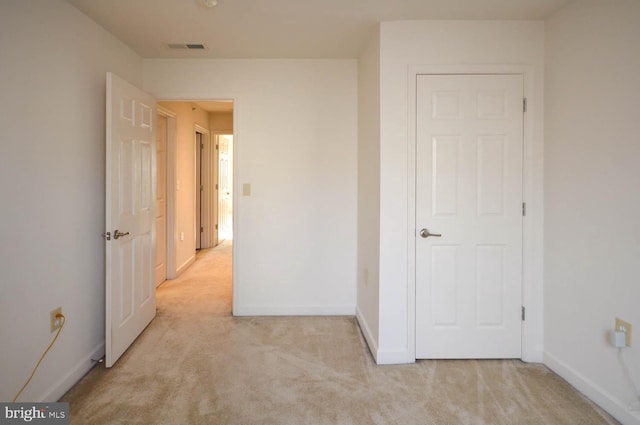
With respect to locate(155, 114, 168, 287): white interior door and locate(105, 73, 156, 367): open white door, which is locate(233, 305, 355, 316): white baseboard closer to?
locate(105, 73, 156, 367): open white door

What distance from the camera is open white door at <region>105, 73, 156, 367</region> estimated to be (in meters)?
2.68

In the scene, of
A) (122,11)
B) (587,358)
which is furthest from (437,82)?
(122,11)

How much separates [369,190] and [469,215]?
777 mm

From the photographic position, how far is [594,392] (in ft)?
7.49

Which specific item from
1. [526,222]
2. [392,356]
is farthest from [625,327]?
[392,356]

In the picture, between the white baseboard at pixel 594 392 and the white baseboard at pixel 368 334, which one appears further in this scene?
the white baseboard at pixel 368 334

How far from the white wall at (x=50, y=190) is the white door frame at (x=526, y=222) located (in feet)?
7.16

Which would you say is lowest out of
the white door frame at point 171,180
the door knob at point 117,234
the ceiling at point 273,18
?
the door knob at point 117,234

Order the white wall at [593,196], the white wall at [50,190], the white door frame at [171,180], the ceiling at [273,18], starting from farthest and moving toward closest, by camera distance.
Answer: the white door frame at [171,180] → the ceiling at [273,18] → the white wall at [593,196] → the white wall at [50,190]

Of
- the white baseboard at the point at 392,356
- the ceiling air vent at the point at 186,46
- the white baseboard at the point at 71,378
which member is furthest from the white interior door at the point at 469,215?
the white baseboard at the point at 71,378

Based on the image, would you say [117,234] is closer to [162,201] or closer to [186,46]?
[186,46]

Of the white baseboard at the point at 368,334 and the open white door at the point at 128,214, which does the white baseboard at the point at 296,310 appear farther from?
the open white door at the point at 128,214

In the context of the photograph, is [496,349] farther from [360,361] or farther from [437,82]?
[437,82]

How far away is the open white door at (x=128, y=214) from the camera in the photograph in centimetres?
268
